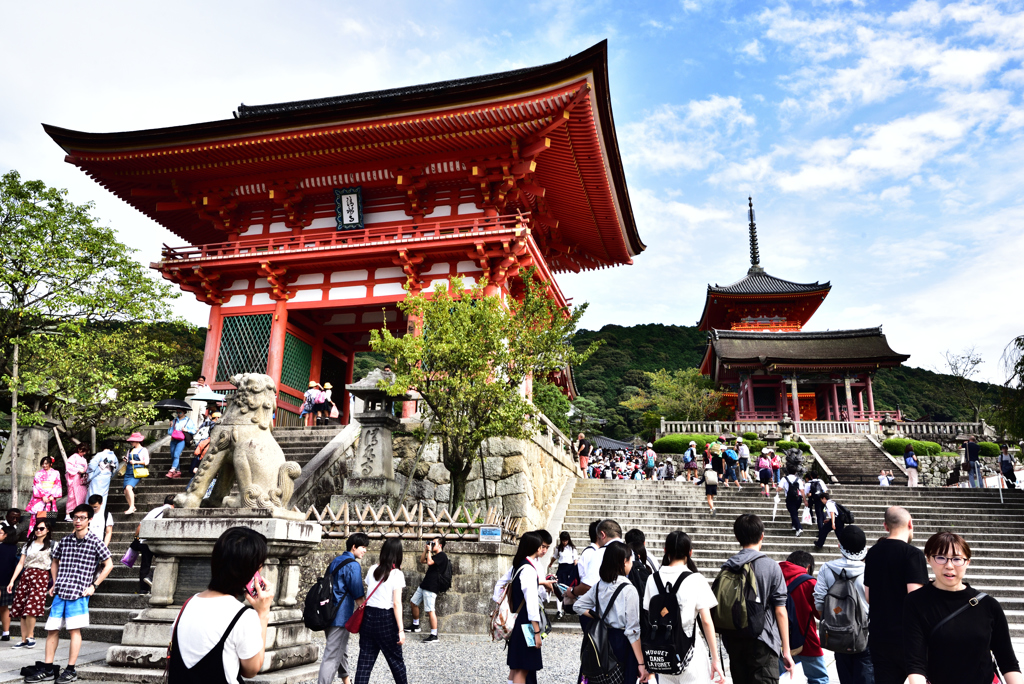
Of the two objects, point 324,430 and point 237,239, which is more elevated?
point 237,239

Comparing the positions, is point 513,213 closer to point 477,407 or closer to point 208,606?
point 477,407

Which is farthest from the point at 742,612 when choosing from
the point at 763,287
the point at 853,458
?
the point at 763,287

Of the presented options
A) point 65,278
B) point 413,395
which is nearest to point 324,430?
point 413,395

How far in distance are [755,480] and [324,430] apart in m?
13.1

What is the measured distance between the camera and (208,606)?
101 inches

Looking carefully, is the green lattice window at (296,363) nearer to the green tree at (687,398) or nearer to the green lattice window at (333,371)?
the green lattice window at (333,371)

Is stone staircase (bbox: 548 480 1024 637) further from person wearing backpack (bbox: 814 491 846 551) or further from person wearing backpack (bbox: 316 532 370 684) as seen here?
person wearing backpack (bbox: 316 532 370 684)

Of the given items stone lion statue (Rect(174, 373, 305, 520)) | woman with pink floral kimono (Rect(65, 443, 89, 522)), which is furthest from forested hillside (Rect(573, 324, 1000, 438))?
stone lion statue (Rect(174, 373, 305, 520))

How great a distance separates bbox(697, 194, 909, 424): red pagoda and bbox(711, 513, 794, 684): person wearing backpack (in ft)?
90.5

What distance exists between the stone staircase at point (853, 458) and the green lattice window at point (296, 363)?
55.6ft

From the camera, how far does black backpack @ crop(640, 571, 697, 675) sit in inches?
142

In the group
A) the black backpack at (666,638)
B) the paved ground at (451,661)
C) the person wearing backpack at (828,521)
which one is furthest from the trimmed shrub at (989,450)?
the black backpack at (666,638)

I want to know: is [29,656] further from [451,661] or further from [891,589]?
[891,589]

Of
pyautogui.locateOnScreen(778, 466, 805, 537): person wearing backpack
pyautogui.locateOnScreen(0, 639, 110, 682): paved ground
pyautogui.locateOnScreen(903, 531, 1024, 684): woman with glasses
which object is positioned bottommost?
pyautogui.locateOnScreen(0, 639, 110, 682): paved ground
